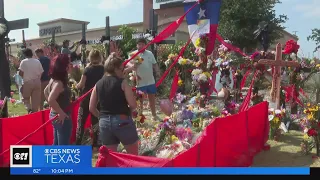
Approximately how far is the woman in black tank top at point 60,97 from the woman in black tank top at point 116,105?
0.41 metres

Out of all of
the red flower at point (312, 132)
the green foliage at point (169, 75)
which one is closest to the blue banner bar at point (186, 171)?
the red flower at point (312, 132)

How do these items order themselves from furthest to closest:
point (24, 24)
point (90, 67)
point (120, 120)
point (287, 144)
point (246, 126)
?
point (24, 24) < point (287, 144) < point (90, 67) < point (246, 126) < point (120, 120)

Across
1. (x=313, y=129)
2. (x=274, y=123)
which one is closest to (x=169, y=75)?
(x=274, y=123)

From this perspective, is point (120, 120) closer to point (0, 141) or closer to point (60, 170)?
point (60, 170)

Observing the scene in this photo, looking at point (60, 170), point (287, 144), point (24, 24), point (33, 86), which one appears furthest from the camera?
point (24, 24)

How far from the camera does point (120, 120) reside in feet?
11.5

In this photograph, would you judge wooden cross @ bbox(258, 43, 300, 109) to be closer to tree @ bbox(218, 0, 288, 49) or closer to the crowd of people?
the crowd of people

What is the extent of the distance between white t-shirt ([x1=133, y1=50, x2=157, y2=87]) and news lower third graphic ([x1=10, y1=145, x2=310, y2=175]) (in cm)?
356

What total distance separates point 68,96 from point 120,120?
73 centimetres

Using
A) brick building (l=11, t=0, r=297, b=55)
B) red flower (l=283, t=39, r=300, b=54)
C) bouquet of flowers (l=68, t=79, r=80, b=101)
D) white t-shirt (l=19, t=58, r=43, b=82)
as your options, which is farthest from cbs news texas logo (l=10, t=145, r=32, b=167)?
brick building (l=11, t=0, r=297, b=55)

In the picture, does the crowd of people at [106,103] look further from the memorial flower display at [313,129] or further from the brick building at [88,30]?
the brick building at [88,30]

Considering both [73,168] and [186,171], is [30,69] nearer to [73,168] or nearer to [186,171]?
[73,168]

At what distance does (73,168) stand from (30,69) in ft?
14.1

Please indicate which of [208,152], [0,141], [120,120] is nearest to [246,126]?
[208,152]
